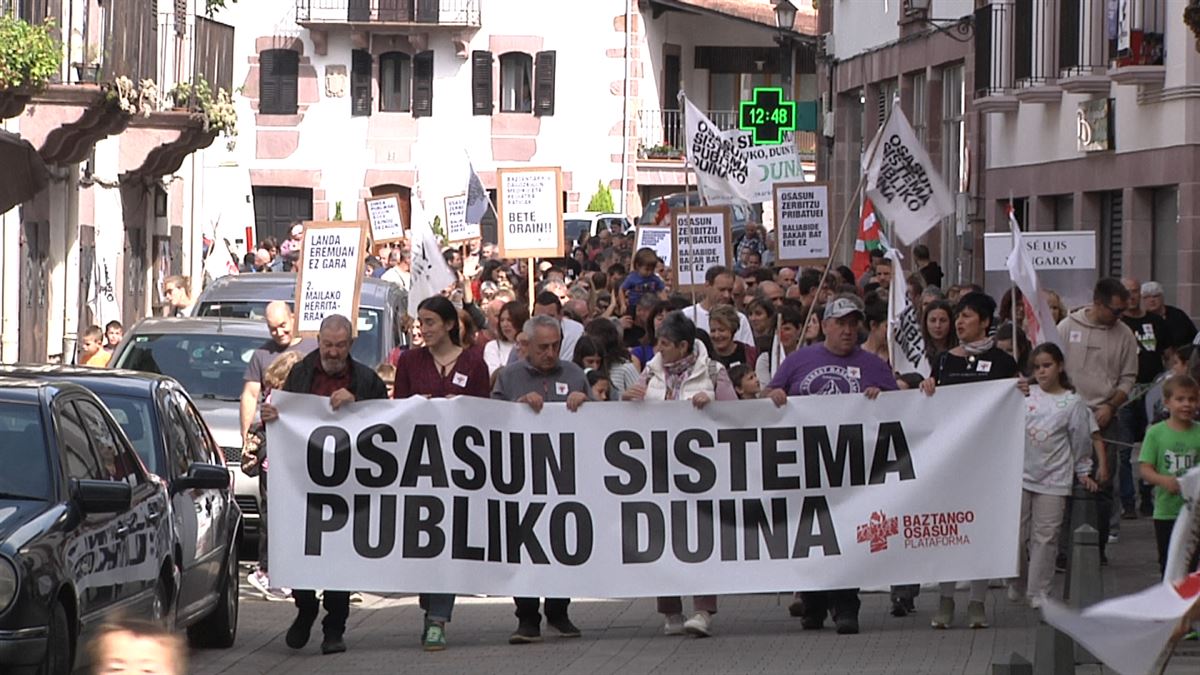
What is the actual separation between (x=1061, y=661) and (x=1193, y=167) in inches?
513

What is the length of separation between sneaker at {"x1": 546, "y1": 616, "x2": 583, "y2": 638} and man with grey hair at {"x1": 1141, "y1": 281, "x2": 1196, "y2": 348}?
25.1 feet

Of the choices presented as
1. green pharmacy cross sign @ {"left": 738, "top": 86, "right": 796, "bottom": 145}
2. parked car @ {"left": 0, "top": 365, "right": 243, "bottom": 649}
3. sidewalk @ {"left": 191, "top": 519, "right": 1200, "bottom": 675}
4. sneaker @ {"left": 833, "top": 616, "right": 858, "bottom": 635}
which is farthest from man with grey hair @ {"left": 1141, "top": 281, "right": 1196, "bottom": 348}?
green pharmacy cross sign @ {"left": 738, "top": 86, "right": 796, "bottom": 145}

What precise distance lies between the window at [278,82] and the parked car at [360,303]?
41238mm

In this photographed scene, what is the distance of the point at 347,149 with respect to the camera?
210ft

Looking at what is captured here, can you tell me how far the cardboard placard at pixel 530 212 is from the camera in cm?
2517

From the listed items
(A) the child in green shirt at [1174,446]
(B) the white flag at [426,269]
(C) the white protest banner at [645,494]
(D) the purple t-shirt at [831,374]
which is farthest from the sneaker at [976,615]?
(B) the white flag at [426,269]

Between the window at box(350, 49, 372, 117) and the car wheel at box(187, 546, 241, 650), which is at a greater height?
the window at box(350, 49, 372, 117)

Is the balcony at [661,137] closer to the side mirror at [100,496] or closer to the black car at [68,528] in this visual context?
the black car at [68,528]

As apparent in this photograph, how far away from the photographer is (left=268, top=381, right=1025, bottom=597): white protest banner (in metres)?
13.6

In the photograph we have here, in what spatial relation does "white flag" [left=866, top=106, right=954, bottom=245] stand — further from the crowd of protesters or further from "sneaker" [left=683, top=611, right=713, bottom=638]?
"sneaker" [left=683, top=611, right=713, bottom=638]

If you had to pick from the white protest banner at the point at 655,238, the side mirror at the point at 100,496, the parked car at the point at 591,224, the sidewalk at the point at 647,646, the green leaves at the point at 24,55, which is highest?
the green leaves at the point at 24,55

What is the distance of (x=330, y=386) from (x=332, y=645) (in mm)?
1341

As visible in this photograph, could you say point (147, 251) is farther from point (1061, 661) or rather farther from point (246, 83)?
point (1061, 661)

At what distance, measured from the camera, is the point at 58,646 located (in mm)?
10305
